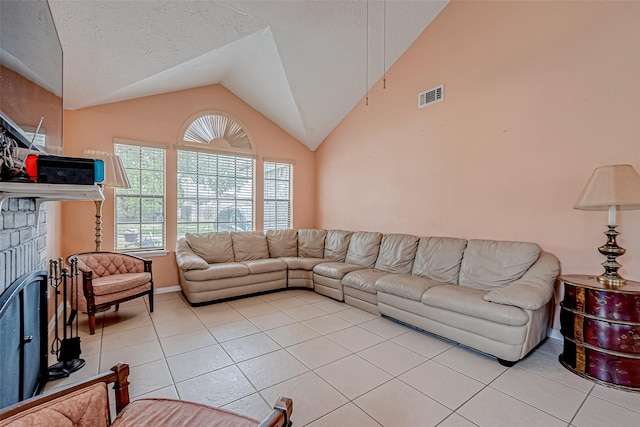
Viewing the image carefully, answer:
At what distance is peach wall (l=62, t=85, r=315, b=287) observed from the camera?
12.3 ft

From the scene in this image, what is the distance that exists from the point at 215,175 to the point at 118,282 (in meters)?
2.28

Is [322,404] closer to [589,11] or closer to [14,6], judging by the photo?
[14,6]

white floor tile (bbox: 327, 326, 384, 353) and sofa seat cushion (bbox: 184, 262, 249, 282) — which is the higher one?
sofa seat cushion (bbox: 184, 262, 249, 282)

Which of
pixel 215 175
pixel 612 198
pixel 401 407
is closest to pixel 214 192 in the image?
pixel 215 175

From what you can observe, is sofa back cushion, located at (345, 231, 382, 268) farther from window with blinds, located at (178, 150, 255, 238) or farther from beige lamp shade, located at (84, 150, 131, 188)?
beige lamp shade, located at (84, 150, 131, 188)

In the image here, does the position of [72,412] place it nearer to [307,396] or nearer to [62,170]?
[62,170]

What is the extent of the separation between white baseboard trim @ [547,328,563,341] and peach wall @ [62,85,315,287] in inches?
164

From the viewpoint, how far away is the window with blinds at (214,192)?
4609 millimetres

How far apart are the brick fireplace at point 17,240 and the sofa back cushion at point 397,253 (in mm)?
3560

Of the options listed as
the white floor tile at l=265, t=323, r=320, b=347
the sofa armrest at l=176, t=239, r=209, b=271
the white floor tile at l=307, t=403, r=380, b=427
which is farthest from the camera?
the sofa armrest at l=176, t=239, r=209, b=271

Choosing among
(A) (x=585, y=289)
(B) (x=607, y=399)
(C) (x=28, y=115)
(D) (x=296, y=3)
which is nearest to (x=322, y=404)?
(B) (x=607, y=399)

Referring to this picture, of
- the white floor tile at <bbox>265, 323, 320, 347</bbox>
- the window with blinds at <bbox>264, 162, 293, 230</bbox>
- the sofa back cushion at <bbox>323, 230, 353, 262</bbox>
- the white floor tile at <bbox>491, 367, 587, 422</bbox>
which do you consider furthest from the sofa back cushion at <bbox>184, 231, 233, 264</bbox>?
the white floor tile at <bbox>491, 367, 587, 422</bbox>

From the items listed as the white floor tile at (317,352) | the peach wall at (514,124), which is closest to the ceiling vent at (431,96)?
the peach wall at (514,124)

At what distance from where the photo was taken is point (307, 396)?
1.97 meters
